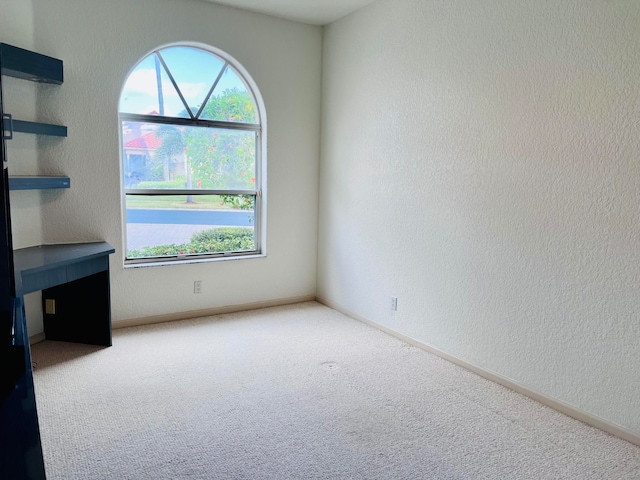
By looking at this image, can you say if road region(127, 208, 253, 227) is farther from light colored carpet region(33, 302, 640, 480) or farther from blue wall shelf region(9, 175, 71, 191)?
light colored carpet region(33, 302, 640, 480)

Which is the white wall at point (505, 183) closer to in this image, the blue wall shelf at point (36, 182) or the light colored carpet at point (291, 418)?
the light colored carpet at point (291, 418)

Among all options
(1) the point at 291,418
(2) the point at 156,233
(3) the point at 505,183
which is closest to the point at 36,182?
(2) the point at 156,233

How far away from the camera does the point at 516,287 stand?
278cm

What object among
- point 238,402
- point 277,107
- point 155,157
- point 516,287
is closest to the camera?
point 238,402

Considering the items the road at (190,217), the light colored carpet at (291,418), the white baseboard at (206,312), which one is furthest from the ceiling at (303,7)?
the light colored carpet at (291,418)

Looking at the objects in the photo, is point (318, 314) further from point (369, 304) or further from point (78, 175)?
point (78, 175)

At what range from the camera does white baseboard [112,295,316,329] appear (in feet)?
12.6

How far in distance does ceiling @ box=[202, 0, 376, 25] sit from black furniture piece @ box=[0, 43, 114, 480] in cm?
158

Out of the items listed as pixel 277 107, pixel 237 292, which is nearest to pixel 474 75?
pixel 277 107

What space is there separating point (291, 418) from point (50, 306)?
2.15m

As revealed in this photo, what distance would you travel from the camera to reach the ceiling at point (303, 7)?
3.79 meters

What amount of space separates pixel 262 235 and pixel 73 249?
169 centimetres

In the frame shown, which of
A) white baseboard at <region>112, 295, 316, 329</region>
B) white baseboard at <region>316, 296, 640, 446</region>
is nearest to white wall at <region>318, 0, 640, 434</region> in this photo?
white baseboard at <region>316, 296, 640, 446</region>

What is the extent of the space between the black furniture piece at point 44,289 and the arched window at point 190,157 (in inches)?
21.6
